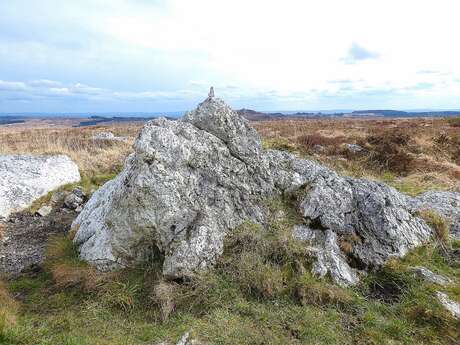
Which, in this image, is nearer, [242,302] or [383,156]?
[242,302]

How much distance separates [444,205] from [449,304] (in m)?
5.23

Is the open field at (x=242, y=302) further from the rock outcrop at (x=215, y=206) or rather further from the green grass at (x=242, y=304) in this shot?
the rock outcrop at (x=215, y=206)

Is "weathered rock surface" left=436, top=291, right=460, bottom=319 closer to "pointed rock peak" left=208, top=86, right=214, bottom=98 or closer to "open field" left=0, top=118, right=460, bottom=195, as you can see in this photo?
"pointed rock peak" left=208, top=86, right=214, bottom=98

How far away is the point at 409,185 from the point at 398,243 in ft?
23.5

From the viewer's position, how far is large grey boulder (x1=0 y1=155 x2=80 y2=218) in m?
12.0

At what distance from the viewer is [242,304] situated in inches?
249

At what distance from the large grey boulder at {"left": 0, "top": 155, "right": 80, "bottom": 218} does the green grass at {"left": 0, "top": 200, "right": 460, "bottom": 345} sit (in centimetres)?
498

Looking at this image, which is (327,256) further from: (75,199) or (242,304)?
(75,199)

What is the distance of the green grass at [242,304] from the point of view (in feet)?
18.8

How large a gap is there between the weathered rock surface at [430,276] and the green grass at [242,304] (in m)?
0.15

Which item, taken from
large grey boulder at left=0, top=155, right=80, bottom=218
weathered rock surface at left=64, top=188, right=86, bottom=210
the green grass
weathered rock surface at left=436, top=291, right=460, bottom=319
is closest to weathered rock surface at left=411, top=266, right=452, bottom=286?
the green grass

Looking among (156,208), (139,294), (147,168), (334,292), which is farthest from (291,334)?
(147,168)

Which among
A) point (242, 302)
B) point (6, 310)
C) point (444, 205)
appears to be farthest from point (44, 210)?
point (444, 205)

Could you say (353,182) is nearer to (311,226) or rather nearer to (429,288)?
(311,226)
